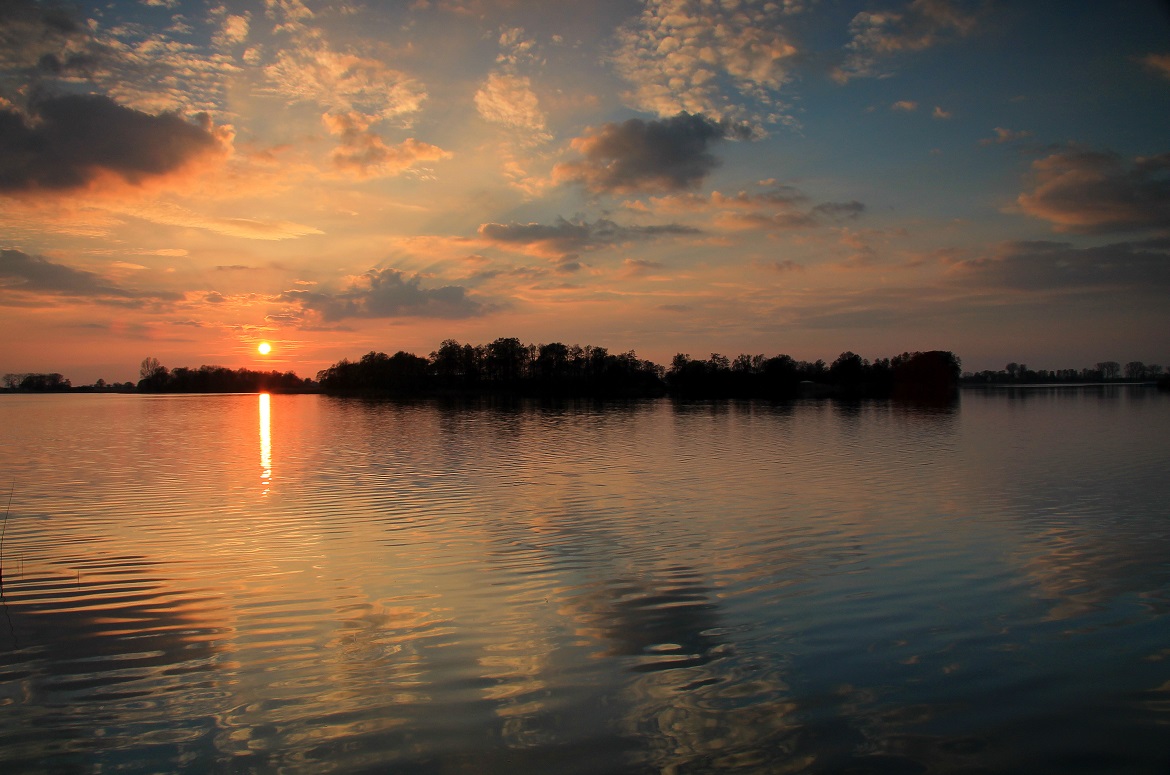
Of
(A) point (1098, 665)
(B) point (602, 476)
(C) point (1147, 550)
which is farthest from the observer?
(B) point (602, 476)

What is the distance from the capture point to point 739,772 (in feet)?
20.1

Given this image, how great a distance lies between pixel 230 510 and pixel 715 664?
15839 millimetres

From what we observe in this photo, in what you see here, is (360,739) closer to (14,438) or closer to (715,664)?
(715,664)

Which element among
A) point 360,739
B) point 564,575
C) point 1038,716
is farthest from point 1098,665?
point 360,739

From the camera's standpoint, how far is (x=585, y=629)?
31.9 feet

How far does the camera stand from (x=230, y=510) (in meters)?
19.2

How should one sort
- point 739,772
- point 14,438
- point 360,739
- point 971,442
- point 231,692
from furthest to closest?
point 14,438 → point 971,442 → point 231,692 → point 360,739 → point 739,772

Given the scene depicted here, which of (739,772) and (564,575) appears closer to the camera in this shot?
(739,772)

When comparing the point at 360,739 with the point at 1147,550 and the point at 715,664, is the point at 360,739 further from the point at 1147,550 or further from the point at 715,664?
the point at 1147,550

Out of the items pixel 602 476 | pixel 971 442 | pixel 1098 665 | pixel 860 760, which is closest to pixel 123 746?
pixel 860 760

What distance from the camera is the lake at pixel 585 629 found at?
21.6ft

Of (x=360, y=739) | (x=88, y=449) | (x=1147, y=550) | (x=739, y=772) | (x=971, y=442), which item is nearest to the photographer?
(x=739, y=772)

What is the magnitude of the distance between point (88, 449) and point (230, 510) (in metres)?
22.8

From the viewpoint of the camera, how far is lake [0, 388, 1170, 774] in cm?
658
